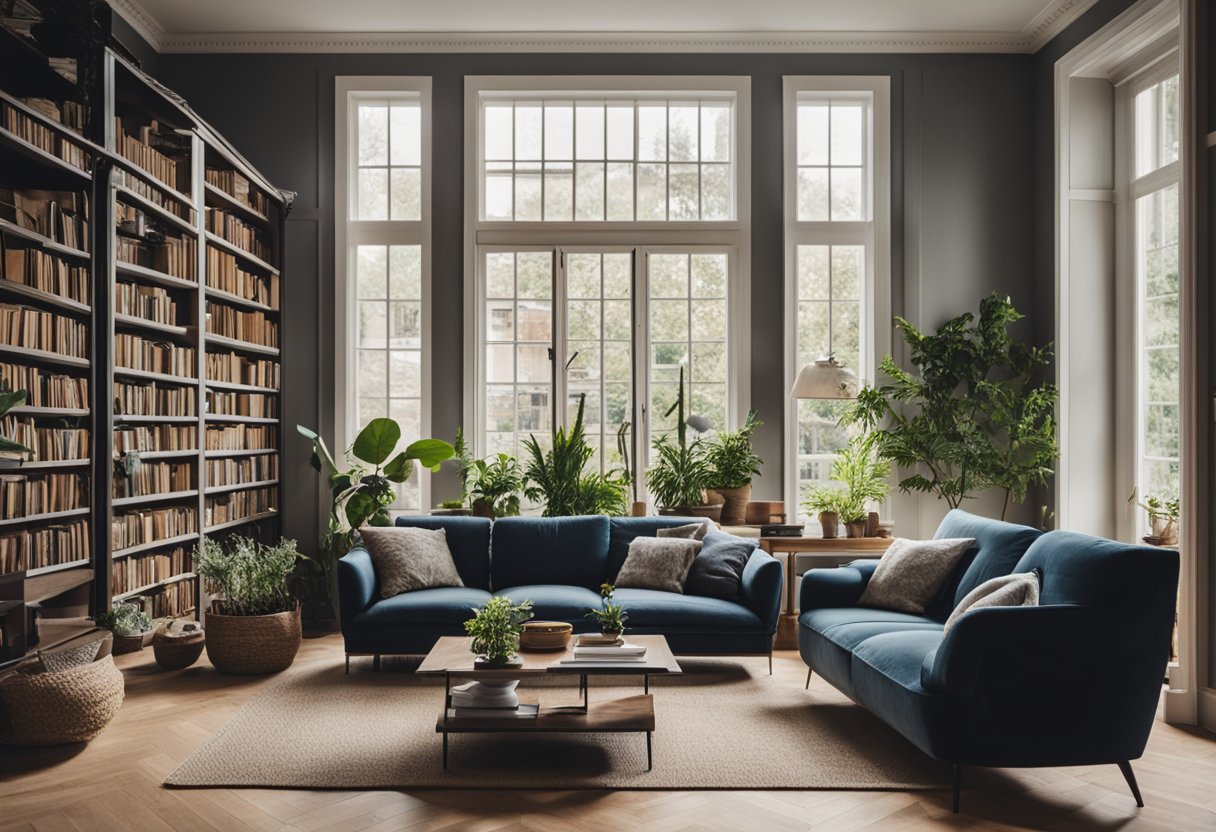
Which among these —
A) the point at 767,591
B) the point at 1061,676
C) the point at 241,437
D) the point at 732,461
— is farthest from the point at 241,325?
the point at 1061,676

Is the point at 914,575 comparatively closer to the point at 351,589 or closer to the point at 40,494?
the point at 351,589

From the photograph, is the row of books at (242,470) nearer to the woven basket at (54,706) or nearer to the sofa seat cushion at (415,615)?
the sofa seat cushion at (415,615)

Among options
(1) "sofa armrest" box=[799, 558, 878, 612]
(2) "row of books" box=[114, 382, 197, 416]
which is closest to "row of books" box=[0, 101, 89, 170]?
(2) "row of books" box=[114, 382, 197, 416]

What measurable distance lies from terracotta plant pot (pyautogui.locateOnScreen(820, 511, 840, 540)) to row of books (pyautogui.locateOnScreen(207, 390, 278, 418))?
374 centimetres

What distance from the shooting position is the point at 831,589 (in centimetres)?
489

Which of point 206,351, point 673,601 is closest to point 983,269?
point 673,601

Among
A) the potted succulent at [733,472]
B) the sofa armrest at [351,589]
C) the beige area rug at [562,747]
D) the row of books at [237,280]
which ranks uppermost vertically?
the row of books at [237,280]

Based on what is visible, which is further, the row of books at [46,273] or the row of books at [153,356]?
the row of books at [153,356]

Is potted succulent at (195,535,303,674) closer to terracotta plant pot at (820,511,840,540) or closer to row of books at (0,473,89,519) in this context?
row of books at (0,473,89,519)

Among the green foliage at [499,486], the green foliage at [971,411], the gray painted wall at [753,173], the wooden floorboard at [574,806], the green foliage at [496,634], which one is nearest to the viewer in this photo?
the wooden floorboard at [574,806]

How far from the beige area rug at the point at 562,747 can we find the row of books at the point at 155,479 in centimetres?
128

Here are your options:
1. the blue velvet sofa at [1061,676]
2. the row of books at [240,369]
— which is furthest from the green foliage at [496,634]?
the row of books at [240,369]

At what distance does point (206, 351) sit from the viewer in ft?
19.8

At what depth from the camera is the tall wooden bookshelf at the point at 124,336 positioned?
14.0ft
